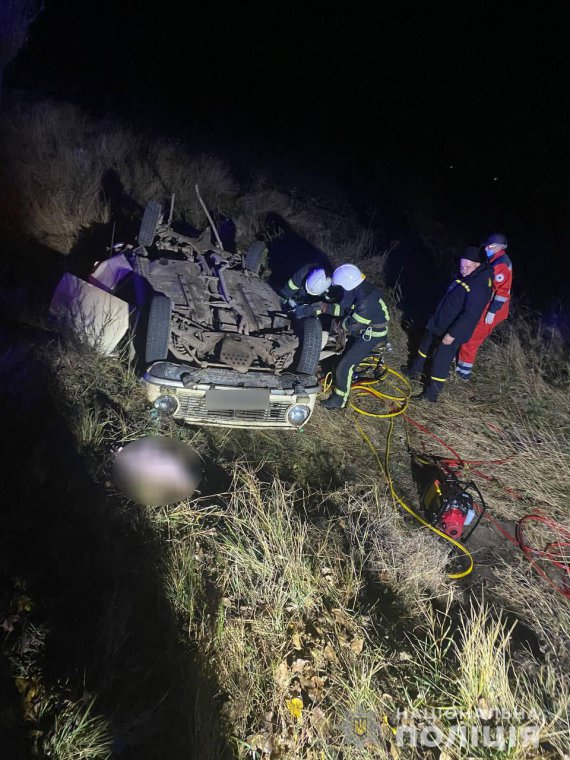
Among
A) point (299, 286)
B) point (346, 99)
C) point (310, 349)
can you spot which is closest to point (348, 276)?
point (299, 286)

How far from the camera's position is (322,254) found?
8.04 m

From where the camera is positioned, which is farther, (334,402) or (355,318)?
(334,402)

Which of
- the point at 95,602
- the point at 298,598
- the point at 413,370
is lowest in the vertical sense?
the point at 95,602

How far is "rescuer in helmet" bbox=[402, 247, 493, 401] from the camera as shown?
528 centimetres

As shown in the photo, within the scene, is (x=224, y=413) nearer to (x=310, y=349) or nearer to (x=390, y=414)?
(x=310, y=349)

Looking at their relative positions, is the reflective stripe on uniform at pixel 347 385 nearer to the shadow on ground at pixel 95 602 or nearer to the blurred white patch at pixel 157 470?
the blurred white patch at pixel 157 470

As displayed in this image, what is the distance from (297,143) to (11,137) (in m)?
8.18

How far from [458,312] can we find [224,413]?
3078 mm

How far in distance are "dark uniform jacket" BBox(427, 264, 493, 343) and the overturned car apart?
4.91 ft

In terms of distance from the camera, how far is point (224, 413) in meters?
4.23

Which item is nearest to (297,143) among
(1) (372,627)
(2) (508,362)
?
(2) (508,362)

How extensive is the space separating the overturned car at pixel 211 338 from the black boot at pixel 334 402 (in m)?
0.63

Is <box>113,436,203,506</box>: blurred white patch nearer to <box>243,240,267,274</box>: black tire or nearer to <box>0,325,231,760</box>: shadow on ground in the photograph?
<box>0,325,231,760</box>: shadow on ground

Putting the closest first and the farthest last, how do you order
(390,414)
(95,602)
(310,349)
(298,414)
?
(95,602) < (298,414) < (310,349) < (390,414)
